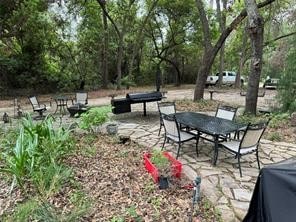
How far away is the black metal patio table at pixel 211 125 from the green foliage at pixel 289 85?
4.09 m

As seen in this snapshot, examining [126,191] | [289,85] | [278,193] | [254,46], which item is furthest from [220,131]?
[289,85]

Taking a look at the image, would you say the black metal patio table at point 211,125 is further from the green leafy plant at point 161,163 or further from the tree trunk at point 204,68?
the tree trunk at point 204,68

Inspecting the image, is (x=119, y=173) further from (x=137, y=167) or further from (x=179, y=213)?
(x=179, y=213)

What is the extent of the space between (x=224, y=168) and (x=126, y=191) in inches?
76.6

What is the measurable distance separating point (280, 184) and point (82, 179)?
112 inches

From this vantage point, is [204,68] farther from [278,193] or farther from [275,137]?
[278,193]

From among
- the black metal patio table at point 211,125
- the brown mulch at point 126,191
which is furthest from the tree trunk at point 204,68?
the brown mulch at point 126,191

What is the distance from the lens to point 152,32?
2041 centimetres

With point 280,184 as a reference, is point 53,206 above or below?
below

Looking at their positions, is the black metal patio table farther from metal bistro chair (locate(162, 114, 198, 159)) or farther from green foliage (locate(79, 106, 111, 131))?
green foliage (locate(79, 106, 111, 131))

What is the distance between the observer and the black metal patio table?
16.6ft

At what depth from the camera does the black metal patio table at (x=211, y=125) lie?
5073 mm

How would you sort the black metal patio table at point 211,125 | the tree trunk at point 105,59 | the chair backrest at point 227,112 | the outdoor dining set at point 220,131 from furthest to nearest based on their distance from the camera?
the tree trunk at point 105,59
the chair backrest at point 227,112
the black metal patio table at point 211,125
the outdoor dining set at point 220,131

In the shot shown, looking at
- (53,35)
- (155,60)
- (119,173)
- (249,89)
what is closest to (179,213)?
(119,173)
